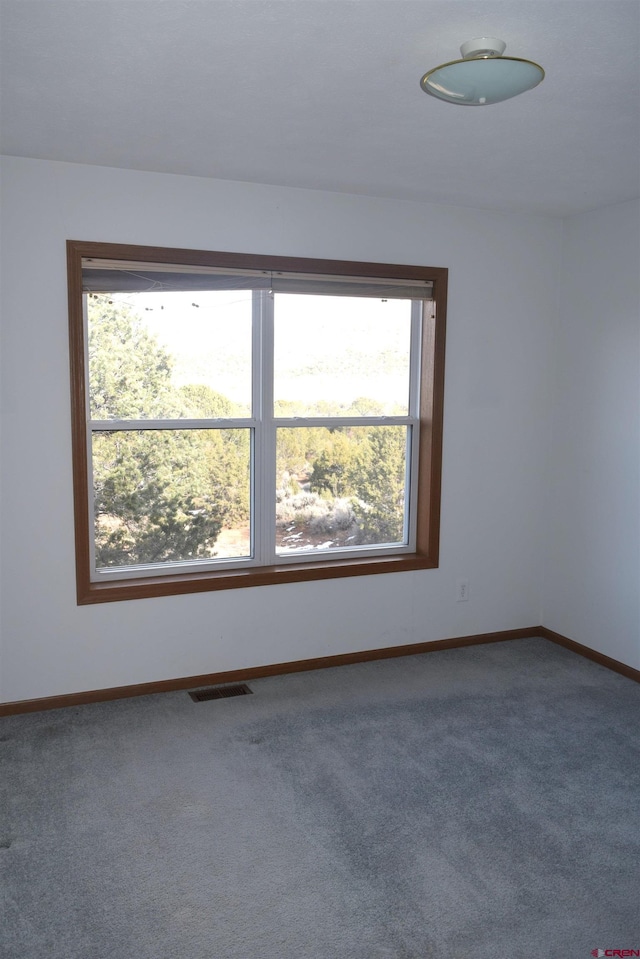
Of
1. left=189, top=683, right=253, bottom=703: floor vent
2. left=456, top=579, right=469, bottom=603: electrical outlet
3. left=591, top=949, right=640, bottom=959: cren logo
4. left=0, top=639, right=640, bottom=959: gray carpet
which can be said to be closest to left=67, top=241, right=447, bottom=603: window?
left=456, top=579, right=469, bottom=603: electrical outlet

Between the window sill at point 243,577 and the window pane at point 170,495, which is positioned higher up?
the window pane at point 170,495

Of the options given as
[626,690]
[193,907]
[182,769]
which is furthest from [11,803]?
[626,690]

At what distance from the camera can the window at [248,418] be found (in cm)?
372

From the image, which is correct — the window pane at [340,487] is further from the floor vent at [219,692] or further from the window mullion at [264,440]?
the floor vent at [219,692]

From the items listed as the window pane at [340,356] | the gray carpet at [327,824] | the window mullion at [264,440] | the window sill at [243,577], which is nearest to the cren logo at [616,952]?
the gray carpet at [327,824]

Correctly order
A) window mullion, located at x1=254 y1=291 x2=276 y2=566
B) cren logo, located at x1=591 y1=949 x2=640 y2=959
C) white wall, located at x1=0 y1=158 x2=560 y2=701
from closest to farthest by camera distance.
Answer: cren logo, located at x1=591 y1=949 x2=640 y2=959
white wall, located at x1=0 y1=158 x2=560 y2=701
window mullion, located at x1=254 y1=291 x2=276 y2=566

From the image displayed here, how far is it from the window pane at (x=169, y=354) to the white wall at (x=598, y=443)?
1.98m

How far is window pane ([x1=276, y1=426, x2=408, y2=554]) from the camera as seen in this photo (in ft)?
13.8

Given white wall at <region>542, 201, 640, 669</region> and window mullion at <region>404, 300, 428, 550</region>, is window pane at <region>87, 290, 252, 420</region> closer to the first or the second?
window mullion at <region>404, 300, 428, 550</region>

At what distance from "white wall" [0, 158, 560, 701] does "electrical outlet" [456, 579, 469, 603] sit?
5 cm

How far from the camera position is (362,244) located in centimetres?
409

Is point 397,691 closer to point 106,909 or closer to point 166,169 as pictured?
point 106,909

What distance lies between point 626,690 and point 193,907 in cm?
265

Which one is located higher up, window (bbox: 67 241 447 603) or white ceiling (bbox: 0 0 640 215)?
white ceiling (bbox: 0 0 640 215)
